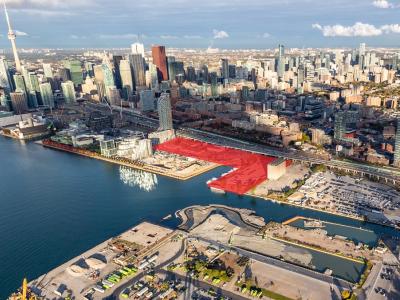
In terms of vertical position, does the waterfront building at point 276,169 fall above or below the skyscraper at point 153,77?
below

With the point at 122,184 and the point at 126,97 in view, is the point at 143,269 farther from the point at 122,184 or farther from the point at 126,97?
the point at 126,97

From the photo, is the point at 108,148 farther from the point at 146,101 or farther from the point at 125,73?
the point at 125,73

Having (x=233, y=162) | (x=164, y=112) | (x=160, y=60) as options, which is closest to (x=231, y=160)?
(x=233, y=162)

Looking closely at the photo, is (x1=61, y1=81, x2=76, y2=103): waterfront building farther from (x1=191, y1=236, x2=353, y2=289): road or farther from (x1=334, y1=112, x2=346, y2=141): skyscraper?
(x1=191, y1=236, x2=353, y2=289): road

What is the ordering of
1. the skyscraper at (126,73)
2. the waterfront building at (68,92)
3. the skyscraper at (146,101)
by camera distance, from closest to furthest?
1. the skyscraper at (146,101)
2. the waterfront building at (68,92)
3. the skyscraper at (126,73)

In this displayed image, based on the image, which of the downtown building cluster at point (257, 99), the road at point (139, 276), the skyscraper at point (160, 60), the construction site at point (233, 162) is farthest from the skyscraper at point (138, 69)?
the road at point (139, 276)

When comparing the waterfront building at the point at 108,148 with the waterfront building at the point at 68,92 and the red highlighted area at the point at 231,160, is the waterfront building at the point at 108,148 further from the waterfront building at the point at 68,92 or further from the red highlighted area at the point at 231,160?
the waterfront building at the point at 68,92

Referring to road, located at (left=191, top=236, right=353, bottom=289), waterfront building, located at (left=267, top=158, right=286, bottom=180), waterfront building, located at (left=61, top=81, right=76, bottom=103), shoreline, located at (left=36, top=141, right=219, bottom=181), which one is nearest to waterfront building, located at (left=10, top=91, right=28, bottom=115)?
waterfront building, located at (left=61, top=81, right=76, bottom=103)
